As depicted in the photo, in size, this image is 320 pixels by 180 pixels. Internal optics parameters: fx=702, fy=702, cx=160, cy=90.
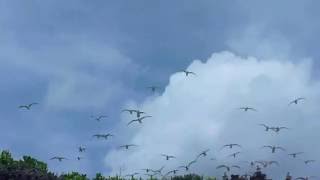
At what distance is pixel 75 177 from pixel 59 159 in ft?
24.2

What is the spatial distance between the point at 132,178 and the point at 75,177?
19.8 ft

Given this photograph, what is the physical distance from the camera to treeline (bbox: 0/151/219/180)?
64381 millimetres

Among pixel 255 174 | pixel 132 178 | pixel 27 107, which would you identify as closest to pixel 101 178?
pixel 132 178

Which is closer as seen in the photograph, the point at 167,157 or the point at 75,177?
the point at 75,177

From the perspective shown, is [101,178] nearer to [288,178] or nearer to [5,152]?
[5,152]

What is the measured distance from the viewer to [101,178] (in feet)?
243

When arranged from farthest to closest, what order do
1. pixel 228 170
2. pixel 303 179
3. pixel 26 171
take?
pixel 228 170 → pixel 303 179 → pixel 26 171

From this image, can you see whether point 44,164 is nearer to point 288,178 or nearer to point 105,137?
point 105,137

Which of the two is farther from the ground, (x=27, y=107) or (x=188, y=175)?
(x=27, y=107)

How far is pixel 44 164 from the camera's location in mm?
72312

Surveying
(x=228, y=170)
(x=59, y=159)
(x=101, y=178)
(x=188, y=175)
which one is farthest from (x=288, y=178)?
(x=59, y=159)

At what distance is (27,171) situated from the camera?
65.6 metres

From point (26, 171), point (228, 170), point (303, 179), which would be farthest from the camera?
point (228, 170)

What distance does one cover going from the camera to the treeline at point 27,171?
6438 centimetres
